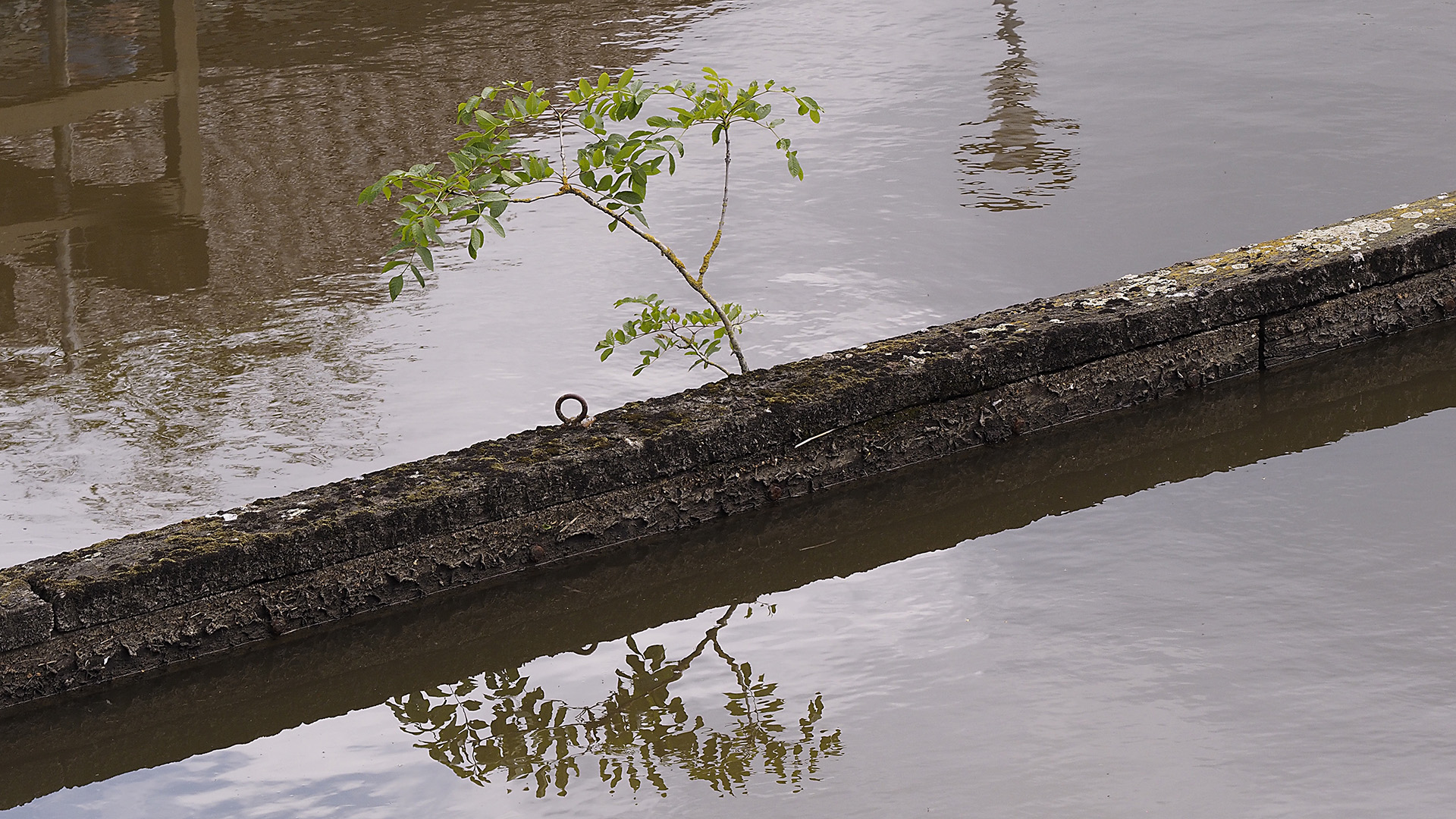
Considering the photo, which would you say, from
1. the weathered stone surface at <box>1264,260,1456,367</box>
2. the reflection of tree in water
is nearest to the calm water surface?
the reflection of tree in water

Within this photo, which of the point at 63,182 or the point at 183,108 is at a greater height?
the point at 183,108

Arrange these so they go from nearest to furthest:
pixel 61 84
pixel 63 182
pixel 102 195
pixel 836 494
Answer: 1. pixel 836 494
2. pixel 102 195
3. pixel 63 182
4. pixel 61 84

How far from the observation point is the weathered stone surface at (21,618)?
3074mm

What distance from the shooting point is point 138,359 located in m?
5.14

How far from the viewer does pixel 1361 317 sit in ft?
14.9

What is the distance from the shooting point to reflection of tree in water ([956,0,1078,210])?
614 cm

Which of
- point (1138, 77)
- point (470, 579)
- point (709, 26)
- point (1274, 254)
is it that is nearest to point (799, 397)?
point (470, 579)

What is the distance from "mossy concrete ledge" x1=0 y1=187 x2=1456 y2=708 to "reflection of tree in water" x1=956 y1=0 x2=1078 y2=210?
1698 mm

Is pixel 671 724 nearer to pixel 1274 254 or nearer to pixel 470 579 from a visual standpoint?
pixel 470 579

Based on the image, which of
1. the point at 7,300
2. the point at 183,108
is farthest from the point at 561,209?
the point at 183,108

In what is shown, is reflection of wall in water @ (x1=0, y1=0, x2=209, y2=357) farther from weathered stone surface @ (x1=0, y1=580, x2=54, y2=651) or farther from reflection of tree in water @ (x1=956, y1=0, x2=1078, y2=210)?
reflection of tree in water @ (x1=956, y1=0, x2=1078, y2=210)

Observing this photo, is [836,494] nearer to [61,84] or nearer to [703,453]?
[703,453]

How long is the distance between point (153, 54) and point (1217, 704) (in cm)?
876

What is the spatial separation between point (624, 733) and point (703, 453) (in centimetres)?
93
